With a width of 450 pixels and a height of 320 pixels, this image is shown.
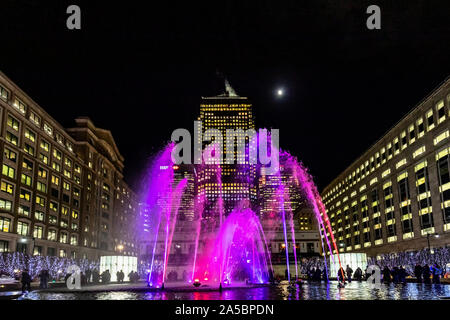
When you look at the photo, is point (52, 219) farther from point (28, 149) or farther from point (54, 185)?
point (28, 149)

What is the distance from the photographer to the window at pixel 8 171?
219 feet

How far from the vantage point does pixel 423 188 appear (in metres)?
75.6

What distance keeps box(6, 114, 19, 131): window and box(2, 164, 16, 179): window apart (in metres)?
7.10

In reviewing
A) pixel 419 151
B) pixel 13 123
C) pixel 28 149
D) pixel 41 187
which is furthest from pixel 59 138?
pixel 419 151

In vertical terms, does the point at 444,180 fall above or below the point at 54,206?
above

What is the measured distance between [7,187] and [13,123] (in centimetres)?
1113

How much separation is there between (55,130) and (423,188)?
75665mm

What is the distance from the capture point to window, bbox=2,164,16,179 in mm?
66662

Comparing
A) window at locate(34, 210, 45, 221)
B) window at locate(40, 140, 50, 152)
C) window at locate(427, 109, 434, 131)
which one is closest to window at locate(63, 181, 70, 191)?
window at locate(40, 140, 50, 152)

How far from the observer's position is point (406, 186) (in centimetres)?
8269

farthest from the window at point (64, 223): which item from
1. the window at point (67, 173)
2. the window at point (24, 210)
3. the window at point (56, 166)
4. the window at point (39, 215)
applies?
the window at point (24, 210)

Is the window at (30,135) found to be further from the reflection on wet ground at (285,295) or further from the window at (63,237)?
the reflection on wet ground at (285,295)
